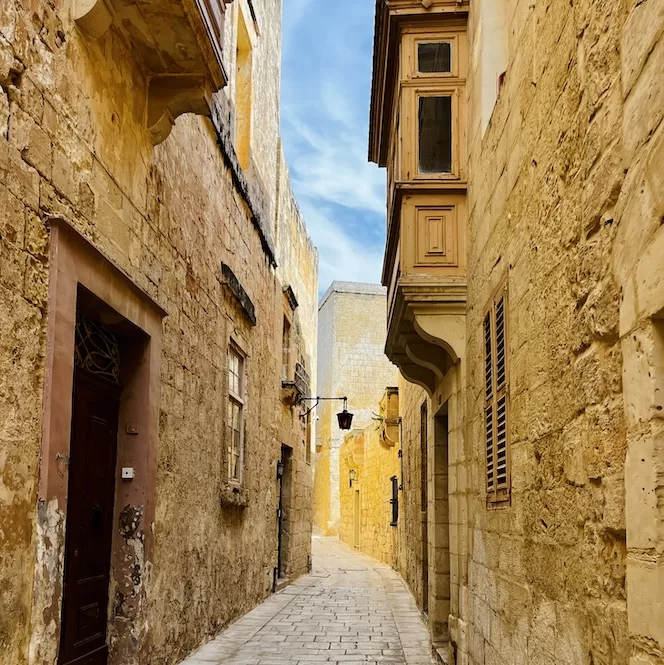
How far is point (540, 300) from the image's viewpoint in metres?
3.75

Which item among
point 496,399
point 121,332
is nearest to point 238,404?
point 121,332

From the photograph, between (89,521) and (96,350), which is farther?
(96,350)

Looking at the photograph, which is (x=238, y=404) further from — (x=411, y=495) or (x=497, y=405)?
(x=497, y=405)

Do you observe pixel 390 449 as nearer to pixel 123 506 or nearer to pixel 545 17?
pixel 123 506

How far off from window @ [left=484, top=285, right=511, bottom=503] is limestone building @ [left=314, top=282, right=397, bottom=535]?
33.3 metres

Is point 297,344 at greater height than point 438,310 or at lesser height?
greater

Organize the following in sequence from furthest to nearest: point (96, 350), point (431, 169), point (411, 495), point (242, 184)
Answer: point (411, 495) < point (242, 184) < point (431, 169) < point (96, 350)

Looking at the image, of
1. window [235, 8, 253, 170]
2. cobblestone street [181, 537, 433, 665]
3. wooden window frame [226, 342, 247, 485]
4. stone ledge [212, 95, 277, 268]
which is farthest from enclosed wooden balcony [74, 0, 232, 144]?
window [235, 8, 253, 170]

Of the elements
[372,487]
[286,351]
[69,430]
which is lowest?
[372,487]

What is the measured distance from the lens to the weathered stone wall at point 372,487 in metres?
17.5

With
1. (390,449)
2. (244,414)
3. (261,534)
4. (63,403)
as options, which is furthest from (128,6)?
(390,449)

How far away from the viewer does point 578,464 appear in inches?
121

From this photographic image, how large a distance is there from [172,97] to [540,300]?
2.96 meters

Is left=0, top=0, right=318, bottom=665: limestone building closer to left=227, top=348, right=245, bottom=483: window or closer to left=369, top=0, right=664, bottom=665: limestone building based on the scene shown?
left=227, top=348, right=245, bottom=483: window
